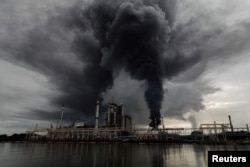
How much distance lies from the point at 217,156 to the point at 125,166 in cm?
1123

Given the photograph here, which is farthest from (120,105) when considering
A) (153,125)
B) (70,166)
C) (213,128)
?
(70,166)

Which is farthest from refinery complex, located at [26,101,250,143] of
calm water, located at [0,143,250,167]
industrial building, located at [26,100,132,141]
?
calm water, located at [0,143,250,167]

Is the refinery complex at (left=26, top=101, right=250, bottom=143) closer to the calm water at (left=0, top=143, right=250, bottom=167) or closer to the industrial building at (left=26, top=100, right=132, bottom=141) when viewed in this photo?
the industrial building at (left=26, top=100, right=132, bottom=141)

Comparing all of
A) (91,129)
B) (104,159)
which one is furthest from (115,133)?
(104,159)

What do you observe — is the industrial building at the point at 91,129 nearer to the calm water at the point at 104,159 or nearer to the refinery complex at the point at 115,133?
the refinery complex at the point at 115,133

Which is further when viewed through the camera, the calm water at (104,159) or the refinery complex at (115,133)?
the refinery complex at (115,133)

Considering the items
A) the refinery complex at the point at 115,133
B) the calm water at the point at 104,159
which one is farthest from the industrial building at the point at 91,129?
the calm water at the point at 104,159

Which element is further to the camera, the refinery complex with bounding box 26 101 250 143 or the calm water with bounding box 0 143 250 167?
the refinery complex with bounding box 26 101 250 143

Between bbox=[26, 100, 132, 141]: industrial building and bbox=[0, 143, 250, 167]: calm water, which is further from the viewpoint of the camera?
bbox=[26, 100, 132, 141]: industrial building

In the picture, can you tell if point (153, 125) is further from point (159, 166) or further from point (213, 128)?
point (159, 166)

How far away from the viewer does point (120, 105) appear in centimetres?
17050

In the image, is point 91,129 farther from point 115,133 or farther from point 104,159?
point 104,159

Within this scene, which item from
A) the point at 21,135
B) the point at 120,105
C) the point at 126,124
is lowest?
the point at 21,135

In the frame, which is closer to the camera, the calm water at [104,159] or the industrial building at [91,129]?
the calm water at [104,159]
